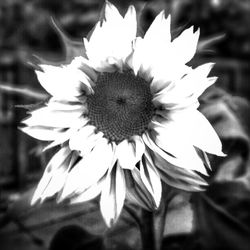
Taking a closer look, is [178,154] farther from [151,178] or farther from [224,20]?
[224,20]

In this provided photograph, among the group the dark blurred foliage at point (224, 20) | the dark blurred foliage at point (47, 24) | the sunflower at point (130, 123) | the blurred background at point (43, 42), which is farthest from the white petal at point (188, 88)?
the dark blurred foliage at point (47, 24)

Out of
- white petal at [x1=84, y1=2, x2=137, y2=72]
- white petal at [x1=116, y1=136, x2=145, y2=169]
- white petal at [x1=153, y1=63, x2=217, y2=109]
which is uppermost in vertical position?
white petal at [x1=84, y1=2, x2=137, y2=72]

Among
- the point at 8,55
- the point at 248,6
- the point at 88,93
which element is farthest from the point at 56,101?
the point at 8,55

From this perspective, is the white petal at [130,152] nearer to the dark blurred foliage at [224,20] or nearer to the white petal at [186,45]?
the white petal at [186,45]

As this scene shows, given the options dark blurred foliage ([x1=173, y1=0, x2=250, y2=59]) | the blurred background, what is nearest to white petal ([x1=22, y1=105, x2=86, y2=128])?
dark blurred foliage ([x1=173, y1=0, x2=250, y2=59])

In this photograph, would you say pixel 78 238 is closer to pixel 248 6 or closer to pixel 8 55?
pixel 248 6

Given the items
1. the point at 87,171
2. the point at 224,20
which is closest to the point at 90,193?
the point at 87,171

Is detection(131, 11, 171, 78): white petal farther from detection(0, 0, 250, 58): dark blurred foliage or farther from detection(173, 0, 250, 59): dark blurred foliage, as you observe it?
detection(0, 0, 250, 58): dark blurred foliage
